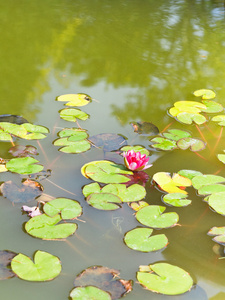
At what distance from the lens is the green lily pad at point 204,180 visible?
1.34 metres

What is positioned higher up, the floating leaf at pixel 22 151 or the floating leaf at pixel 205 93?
the floating leaf at pixel 205 93

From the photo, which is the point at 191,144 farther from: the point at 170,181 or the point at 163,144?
the point at 170,181

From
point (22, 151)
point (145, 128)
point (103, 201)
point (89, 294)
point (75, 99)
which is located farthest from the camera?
point (75, 99)

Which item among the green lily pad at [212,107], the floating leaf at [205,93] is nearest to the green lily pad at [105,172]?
the green lily pad at [212,107]

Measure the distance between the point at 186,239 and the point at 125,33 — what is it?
200cm

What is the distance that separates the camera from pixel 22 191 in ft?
4.12

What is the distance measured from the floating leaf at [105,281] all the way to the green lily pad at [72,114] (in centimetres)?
88

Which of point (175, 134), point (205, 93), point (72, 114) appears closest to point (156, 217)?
point (175, 134)

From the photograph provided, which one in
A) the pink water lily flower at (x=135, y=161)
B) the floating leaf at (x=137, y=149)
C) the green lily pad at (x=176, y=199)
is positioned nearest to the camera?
the green lily pad at (x=176, y=199)

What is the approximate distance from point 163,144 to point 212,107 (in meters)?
0.47

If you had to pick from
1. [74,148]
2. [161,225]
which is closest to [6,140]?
[74,148]

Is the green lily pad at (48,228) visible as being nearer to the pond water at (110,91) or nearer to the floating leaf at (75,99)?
the pond water at (110,91)

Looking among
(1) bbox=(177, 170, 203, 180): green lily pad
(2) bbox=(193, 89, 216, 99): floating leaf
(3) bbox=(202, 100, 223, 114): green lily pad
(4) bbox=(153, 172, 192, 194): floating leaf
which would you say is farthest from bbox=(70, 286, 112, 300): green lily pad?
(2) bbox=(193, 89, 216, 99): floating leaf

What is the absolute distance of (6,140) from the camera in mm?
1544
